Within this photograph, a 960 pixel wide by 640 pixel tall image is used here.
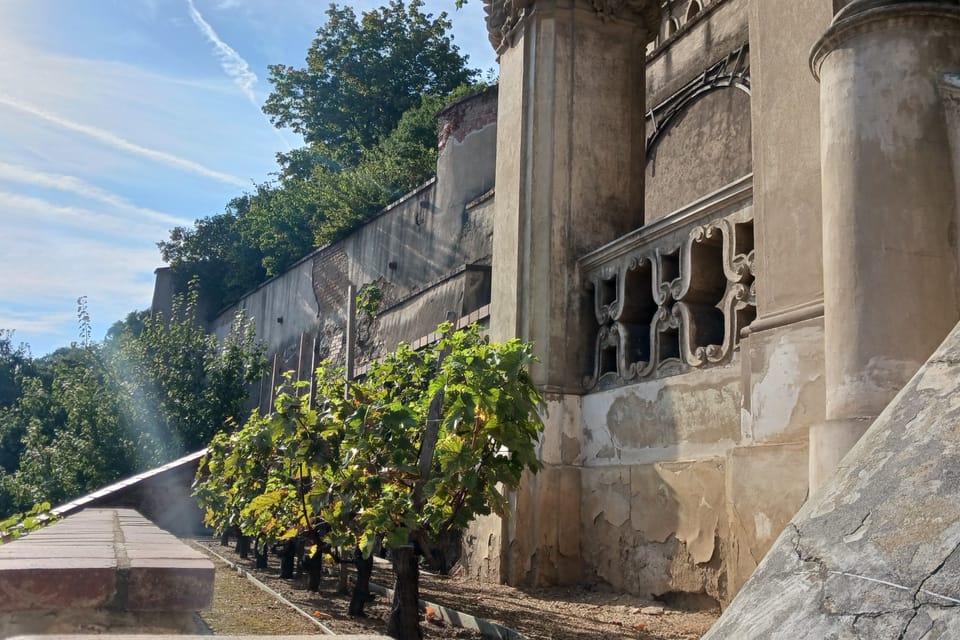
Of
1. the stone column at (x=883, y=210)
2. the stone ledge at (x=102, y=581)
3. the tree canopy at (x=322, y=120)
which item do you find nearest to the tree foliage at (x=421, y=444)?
the stone column at (x=883, y=210)

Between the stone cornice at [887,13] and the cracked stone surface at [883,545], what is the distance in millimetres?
2854

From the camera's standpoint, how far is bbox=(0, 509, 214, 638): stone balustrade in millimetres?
2094

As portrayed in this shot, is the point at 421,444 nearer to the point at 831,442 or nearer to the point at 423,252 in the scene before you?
the point at 831,442

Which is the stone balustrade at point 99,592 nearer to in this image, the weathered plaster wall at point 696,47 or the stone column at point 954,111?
the stone column at point 954,111

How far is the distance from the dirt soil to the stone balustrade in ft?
11.1

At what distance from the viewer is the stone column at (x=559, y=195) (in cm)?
798

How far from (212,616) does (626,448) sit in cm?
331

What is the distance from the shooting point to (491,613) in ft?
21.8

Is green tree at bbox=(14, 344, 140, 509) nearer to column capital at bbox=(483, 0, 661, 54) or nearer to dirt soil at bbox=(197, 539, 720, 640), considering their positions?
dirt soil at bbox=(197, 539, 720, 640)

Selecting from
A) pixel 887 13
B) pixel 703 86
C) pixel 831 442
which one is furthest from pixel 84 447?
pixel 887 13

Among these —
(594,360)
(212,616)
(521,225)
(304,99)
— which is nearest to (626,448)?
(594,360)

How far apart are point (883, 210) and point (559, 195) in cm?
443

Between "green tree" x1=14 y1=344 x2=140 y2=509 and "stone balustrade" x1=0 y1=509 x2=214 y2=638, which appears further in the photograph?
"green tree" x1=14 y1=344 x2=140 y2=509

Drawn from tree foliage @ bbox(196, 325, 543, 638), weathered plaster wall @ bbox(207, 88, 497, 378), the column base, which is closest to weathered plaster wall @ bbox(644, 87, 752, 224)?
weathered plaster wall @ bbox(207, 88, 497, 378)
